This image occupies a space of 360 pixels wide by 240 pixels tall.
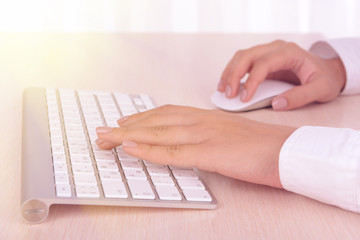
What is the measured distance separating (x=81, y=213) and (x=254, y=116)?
1.54 feet

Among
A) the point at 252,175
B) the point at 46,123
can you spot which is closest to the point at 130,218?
the point at 252,175

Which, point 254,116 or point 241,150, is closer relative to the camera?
point 241,150

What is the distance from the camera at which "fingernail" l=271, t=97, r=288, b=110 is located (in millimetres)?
1016

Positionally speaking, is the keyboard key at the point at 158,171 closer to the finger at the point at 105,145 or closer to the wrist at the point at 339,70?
the finger at the point at 105,145

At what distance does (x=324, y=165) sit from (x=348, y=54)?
564mm

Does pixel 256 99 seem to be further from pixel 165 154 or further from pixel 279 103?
pixel 165 154

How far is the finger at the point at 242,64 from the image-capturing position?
1047 mm

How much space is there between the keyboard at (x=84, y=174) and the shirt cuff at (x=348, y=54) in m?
0.52

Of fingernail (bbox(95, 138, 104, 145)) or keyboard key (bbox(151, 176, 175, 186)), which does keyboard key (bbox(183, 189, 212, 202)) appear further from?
fingernail (bbox(95, 138, 104, 145))

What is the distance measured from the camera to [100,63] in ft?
4.15

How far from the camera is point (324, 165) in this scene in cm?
66

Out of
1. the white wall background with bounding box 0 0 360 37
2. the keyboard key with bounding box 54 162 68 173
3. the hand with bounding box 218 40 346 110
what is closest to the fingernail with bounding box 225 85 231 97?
the hand with bounding box 218 40 346 110

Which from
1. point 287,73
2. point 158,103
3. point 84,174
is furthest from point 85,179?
point 287,73

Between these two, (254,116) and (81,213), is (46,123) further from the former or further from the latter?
(254,116)
